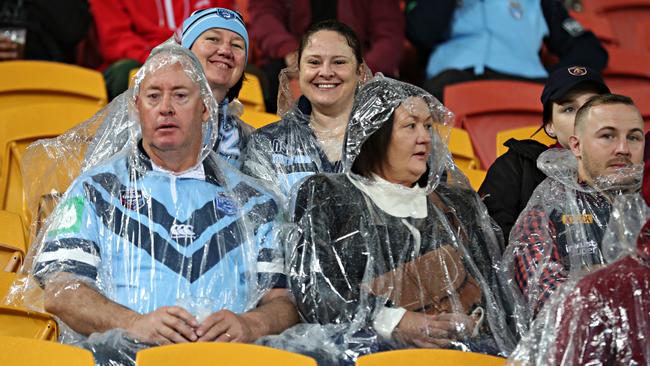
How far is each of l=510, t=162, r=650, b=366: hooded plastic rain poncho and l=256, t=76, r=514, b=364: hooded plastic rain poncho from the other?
25.0 inches

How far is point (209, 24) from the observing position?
14.2 feet

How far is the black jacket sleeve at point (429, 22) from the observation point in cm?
564

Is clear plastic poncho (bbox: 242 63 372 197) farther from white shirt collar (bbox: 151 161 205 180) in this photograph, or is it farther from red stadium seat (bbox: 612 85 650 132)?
red stadium seat (bbox: 612 85 650 132)

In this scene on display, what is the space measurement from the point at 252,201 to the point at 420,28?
240cm

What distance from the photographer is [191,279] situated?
10.9 feet

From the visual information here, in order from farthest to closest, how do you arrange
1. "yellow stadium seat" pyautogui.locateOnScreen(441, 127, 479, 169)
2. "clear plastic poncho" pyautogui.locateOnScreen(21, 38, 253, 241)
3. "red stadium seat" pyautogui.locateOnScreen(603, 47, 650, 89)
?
"red stadium seat" pyautogui.locateOnScreen(603, 47, 650, 89) < "yellow stadium seat" pyautogui.locateOnScreen(441, 127, 479, 169) < "clear plastic poncho" pyautogui.locateOnScreen(21, 38, 253, 241)

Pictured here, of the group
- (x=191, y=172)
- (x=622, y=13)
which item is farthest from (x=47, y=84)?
(x=622, y=13)

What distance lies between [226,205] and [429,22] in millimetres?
2468

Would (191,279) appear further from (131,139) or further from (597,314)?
(597,314)

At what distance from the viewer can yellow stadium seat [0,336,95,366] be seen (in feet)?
8.70

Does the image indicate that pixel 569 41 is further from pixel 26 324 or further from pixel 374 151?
pixel 26 324

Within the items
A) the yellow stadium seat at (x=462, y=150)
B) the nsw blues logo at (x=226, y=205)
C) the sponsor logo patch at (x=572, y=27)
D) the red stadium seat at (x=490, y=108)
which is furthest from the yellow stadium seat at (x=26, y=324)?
the sponsor logo patch at (x=572, y=27)

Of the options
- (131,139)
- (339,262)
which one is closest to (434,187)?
(339,262)

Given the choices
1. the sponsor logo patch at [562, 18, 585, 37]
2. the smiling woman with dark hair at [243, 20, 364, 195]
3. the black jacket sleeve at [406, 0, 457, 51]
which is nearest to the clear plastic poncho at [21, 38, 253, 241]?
the smiling woman with dark hair at [243, 20, 364, 195]
